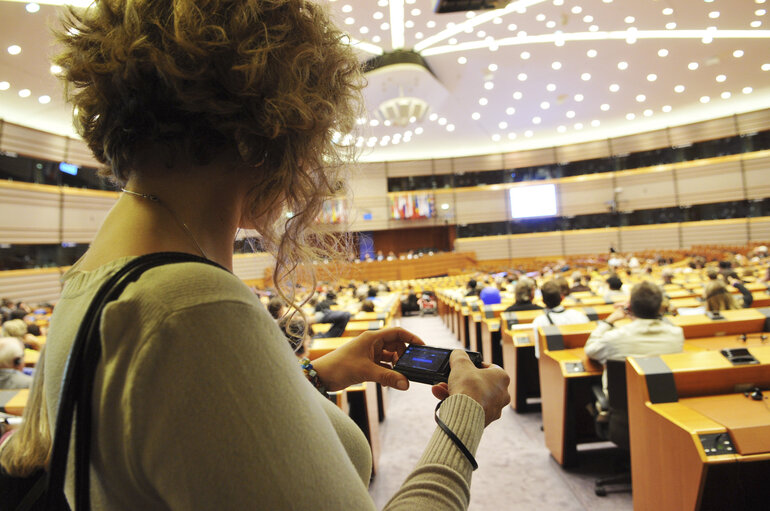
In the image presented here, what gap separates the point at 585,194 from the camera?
22453mm

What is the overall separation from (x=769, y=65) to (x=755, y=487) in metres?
18.8

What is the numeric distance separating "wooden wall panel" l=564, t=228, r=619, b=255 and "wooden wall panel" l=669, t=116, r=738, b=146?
507cm

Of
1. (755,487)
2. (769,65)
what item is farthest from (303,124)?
(769,65)

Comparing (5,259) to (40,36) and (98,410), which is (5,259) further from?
(98,410)

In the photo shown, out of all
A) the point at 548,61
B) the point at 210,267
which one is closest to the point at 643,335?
the point at 210,267

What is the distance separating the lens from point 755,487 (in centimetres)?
162

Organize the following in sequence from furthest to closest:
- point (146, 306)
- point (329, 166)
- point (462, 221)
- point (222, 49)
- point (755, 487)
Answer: point (462, 221) < point (755, 487) < point (329, 166) < point (222, 49) < point (146, 306)

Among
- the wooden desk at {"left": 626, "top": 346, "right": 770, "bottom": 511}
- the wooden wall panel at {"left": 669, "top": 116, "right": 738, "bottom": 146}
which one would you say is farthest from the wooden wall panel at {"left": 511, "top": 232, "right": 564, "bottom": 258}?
the wooden desk at {"left": 626, "top": 346, "right": 770, "bottom": 511}

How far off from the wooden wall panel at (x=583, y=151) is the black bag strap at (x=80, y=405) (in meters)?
25.1

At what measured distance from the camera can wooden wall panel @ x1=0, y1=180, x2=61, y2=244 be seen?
13508 millimetres

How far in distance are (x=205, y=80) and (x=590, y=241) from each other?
2441cm

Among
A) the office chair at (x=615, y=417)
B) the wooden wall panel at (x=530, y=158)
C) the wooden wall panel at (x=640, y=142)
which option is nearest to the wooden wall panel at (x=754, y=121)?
the wooden wall panel at (x=640, y=142)

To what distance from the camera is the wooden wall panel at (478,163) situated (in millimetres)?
23969

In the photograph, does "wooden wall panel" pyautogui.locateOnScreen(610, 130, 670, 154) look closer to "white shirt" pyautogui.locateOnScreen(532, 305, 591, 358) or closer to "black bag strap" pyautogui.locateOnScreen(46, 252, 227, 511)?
"white shirt" pyautogui.locateOnScreen(532, 305, 591, 358)
